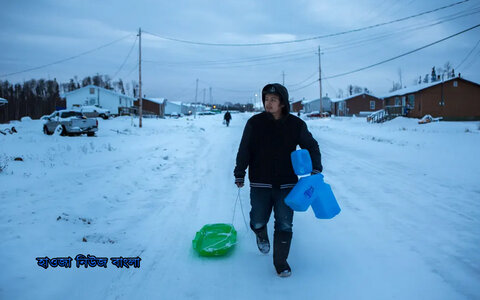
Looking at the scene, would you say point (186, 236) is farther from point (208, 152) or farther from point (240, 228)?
point (208, 152)

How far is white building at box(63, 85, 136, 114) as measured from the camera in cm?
6184

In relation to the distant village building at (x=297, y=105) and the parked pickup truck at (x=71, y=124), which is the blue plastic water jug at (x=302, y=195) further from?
the distant village building at (x=297, y=105)

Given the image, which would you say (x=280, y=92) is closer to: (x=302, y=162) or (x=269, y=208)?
(x=302, y=162)

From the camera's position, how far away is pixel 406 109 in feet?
122

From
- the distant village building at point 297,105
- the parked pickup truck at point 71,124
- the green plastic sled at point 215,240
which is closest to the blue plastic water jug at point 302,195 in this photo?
the green plastic sled at point 215,240

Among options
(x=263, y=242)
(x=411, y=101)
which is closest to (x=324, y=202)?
Result: (x=263, y=242)

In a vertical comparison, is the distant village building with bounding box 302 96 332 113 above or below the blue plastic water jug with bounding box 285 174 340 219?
above

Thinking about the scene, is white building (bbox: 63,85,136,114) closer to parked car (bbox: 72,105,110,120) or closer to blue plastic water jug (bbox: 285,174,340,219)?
parked car (bbox: 72,105,110,120)

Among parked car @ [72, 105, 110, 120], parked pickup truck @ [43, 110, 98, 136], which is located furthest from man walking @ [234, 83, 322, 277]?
parked car @ [72, 105, 110, 120]

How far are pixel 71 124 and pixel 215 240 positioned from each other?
19.5m

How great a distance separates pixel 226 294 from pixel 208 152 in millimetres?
9681

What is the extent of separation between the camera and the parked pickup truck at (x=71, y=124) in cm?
1997

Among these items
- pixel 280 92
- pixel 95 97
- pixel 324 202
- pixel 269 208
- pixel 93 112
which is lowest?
pixel 269 208

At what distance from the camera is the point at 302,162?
3.13m
